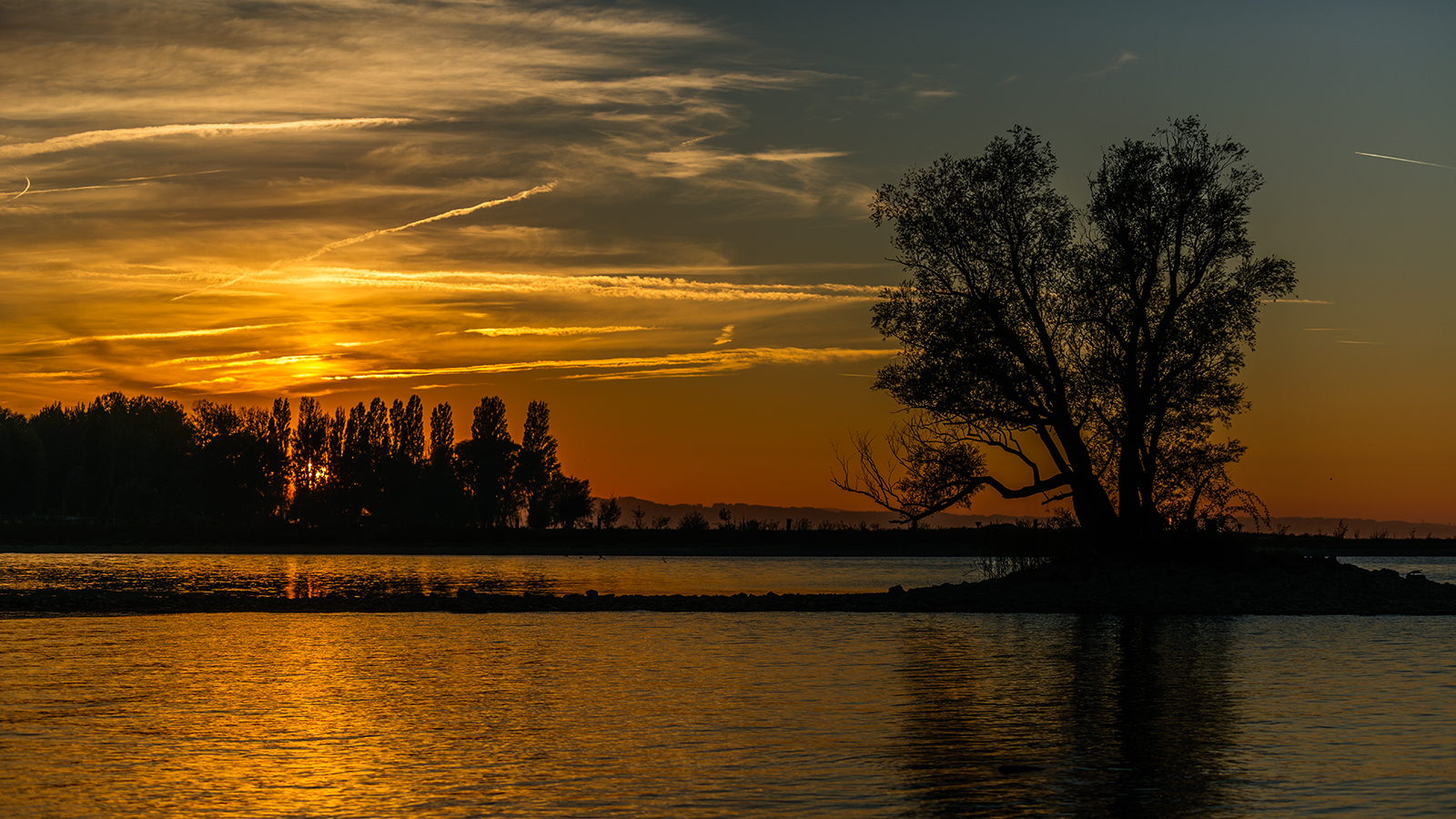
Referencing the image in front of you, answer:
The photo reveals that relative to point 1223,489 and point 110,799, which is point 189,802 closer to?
point 110,799

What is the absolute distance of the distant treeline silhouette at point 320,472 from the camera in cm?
15838

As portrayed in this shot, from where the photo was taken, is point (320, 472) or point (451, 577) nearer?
point (451, 577)

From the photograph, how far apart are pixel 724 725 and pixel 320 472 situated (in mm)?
162031

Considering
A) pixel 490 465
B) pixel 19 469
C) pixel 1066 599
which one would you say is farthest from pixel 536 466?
pixel 1066 599

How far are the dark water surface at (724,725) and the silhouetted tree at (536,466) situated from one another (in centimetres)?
13199

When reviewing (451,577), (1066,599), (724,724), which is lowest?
(451,577)

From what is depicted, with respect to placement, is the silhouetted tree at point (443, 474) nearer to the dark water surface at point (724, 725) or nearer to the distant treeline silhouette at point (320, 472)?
the distant treeline silhouette at point (320, 472)

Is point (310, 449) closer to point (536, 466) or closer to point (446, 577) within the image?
point (536, 466)

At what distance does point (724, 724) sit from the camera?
17.2m

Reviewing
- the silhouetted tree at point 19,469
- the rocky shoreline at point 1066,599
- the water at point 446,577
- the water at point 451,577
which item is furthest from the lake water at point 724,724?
the silhouetted tree at point 19,469

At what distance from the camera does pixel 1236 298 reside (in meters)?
43.3

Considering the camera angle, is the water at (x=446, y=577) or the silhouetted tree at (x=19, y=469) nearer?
the water at (x=446, y=577)

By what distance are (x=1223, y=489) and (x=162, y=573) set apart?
52929 millimetres

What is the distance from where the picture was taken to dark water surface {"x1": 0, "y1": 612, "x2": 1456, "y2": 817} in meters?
12.6
